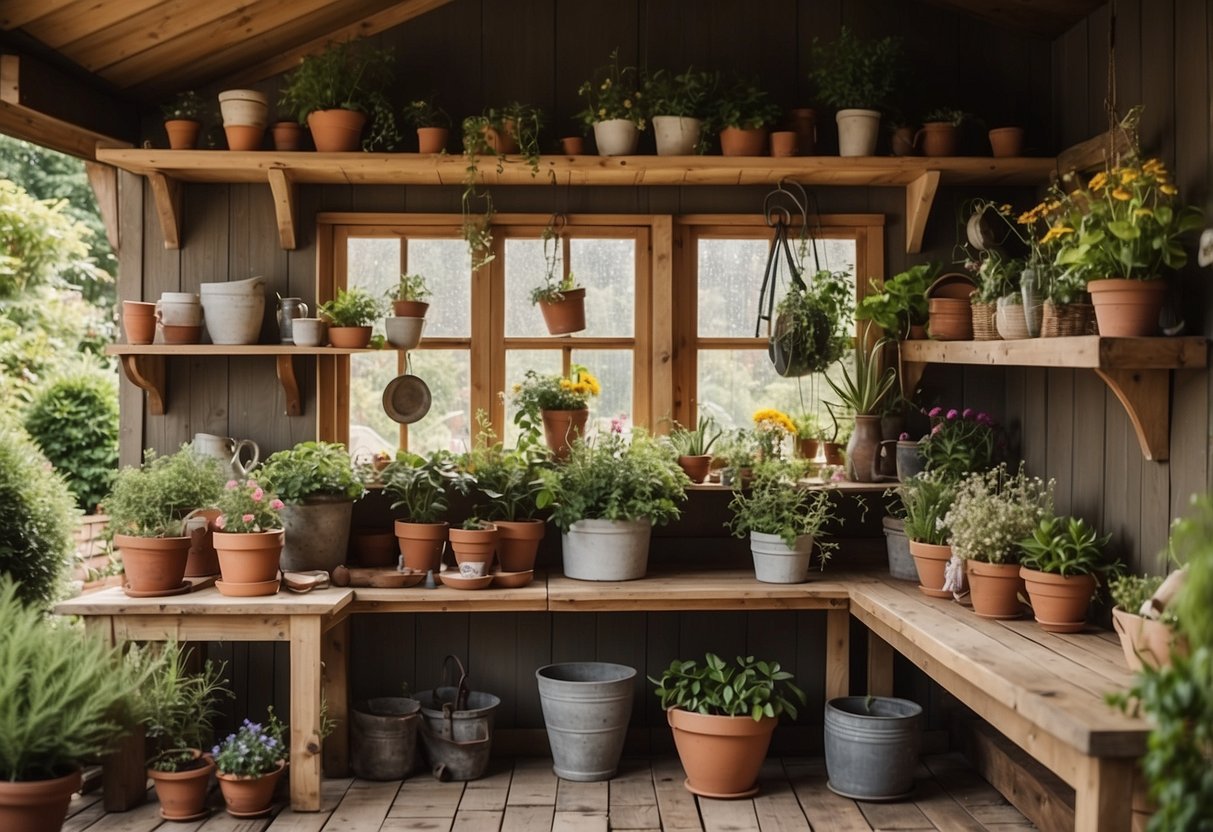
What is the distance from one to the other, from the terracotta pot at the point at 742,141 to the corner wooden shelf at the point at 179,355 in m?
1.53

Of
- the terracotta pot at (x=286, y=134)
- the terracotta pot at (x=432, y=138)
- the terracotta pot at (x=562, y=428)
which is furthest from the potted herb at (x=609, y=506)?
the terracotta pot at (x=286, y=134)

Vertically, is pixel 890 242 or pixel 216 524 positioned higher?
pixel 890 242

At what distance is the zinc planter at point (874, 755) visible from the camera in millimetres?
4227

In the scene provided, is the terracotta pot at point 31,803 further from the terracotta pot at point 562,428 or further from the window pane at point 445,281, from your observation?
the window pane at point 445,281

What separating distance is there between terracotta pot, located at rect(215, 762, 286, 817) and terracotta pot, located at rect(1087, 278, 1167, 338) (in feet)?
9.63

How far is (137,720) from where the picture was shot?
3.81 metres

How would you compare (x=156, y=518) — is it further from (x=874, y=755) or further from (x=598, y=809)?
(x=874, y=755)

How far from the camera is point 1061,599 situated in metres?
3.63

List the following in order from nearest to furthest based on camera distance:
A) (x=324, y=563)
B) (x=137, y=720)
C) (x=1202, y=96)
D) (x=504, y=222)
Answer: (x=1202, y=96) → (x=137, y=720) → (x=324, y=563) → (x=504, y=222)

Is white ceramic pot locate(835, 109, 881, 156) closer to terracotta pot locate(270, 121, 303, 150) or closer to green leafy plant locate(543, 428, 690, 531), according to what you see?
green leafy plant locate(543, 428, 690, 531)

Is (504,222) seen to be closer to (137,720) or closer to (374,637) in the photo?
(374,637)

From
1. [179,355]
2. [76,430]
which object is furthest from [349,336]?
[76,430]

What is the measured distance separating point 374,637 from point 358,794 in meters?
0.72

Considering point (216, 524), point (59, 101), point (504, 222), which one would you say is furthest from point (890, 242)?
point (59, 101)
